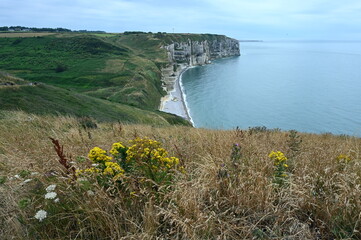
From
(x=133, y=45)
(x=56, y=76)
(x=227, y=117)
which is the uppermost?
(x=133, y=45)

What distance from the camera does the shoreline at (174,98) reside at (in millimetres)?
68875

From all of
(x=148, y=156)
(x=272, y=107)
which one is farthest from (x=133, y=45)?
(x=148, y=156)

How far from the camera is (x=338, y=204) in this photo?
2.80 m

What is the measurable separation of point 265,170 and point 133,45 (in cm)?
16884

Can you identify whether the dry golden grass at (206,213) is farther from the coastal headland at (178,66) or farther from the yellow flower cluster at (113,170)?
the coastal headland at (178,66)

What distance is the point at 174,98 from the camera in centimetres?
8231

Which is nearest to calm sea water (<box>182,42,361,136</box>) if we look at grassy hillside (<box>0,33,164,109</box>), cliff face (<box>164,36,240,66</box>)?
grassy hillside (<box>0,33,164,109</box>)

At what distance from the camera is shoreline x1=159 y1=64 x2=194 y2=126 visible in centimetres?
6888

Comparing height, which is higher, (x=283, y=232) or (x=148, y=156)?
(x=148, y=156)

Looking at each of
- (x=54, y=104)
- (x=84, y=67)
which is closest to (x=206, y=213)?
(x=54, y=104)

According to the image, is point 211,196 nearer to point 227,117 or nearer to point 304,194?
point 304,194

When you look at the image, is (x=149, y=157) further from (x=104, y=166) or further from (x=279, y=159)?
(x=279, y=159)

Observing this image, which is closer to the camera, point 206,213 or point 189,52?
point 206,213

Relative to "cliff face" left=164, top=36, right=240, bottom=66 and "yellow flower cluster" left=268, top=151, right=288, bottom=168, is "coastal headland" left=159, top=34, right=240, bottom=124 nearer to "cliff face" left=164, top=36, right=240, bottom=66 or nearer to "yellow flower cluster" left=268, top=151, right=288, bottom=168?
"cliff face" left=164, top=36, right=240, bottom=66
